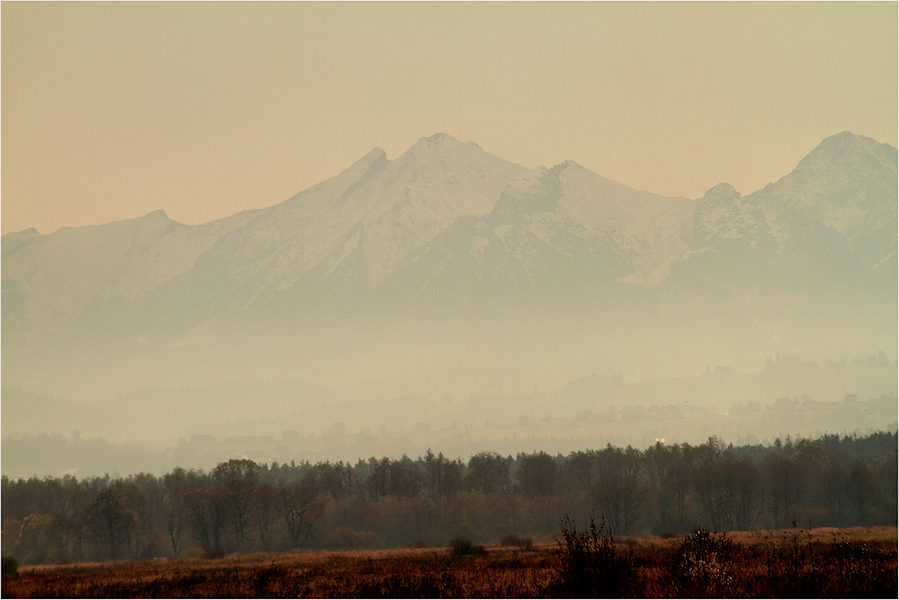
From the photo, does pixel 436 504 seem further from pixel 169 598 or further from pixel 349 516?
pixel 169 598

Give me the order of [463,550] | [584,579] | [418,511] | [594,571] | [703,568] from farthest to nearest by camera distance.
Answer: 1. [418,511]
2. [463,550]
3. [703,568]
4. [584,579]
5. [594,571]

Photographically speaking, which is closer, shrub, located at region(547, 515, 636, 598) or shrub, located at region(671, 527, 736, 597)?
shrub, located at region(547, 515, 636, 598)

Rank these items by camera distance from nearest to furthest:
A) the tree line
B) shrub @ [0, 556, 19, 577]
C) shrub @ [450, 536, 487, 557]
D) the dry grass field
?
1. the dry grass field
2. shrub @ [450, 536, 487, 557]
3. shrub @ [0, 556, 19, 577]
4. the tree line

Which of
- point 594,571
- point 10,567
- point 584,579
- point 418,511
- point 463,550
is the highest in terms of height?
point 594,571

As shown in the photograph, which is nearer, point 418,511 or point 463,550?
point 463,550

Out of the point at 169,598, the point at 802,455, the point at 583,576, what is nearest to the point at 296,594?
the point at 169,598

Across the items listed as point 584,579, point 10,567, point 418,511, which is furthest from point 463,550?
point 418,511

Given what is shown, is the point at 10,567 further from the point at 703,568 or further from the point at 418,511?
the point at 418,511

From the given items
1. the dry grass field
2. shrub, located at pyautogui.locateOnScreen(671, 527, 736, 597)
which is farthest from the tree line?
shrub, located at pyautogui.locateOnScreen(671, 527, 736, 597)

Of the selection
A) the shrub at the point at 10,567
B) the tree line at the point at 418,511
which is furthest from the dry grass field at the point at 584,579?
the tree line at the point at 418,511

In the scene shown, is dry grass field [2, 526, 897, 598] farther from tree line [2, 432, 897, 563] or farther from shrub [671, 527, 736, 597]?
tree line [2, 432, 897, 563]

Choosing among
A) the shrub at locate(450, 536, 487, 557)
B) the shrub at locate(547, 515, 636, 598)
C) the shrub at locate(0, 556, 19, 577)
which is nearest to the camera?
the shrub at locate(547, 515, 636, 598)

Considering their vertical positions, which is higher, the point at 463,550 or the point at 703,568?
the point at 703,568

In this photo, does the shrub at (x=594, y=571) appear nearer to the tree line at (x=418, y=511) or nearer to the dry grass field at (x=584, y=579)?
the dry grass field at (x=584, y=579)
